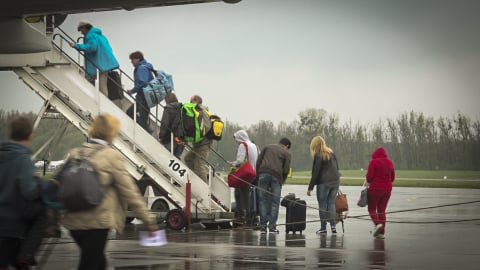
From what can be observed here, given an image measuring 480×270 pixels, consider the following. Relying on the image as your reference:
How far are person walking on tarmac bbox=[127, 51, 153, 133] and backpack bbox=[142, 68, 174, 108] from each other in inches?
3.3

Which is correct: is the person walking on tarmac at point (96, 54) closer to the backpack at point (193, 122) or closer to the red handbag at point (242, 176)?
the backpack at point (193, 122)

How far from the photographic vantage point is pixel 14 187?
7332 millimetres

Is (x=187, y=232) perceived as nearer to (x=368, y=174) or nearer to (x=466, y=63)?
(x=368, y=174)

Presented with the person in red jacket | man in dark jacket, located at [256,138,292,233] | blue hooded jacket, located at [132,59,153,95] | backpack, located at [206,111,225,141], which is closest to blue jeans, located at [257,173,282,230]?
man in dark jacket, located at [256,138,292,233]

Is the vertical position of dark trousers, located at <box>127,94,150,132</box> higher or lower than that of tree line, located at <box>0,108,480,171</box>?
lower

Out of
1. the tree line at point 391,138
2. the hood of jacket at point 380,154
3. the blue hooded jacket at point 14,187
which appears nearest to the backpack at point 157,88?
the hood of jacket at point 380,154

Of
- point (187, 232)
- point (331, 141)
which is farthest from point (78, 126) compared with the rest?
point (331, 141)

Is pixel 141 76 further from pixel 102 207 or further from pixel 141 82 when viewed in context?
pixel 102 207

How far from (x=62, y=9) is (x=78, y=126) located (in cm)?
527

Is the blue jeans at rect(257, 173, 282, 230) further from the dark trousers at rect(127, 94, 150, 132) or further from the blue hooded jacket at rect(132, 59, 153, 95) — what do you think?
the blue hooded jacket at rect(132, 59, 153, 95)

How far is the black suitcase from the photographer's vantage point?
16.4 metres

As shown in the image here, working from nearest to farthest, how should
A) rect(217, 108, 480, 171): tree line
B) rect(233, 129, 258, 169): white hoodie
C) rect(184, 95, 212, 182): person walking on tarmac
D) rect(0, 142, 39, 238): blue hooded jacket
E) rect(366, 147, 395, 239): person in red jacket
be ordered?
rect(0, 142, 39, 238): blue hooded jacket
rect(366, 147, 395, 239): person in red jacket
rect(184, 95, 212, 182): person walking on tarmac
rect(233, 129, 258, 169): white hoodie
rect(217, 108, 480, 171): tree line

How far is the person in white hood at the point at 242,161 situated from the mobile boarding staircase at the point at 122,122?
0.76 m

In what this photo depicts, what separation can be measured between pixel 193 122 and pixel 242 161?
1.23 metres
